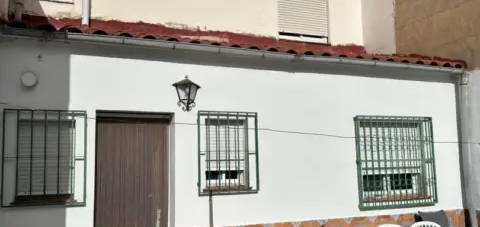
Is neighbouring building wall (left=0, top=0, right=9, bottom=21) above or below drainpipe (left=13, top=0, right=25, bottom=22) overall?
below

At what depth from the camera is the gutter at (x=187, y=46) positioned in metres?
6.57

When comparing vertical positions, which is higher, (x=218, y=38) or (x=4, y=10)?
(x=218, y=38)

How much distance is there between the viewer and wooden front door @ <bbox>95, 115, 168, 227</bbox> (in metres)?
7.14

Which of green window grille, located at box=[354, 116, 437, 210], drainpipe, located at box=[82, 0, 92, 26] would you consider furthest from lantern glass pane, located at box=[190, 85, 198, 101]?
drainpipe, located at box=[82, 0, 92, 26]

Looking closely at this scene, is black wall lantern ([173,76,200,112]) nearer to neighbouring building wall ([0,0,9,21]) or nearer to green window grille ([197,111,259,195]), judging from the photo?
green window grille ([197,111,259,195])

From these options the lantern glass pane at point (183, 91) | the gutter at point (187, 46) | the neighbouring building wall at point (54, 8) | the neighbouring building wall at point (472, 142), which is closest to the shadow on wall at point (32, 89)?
the gutter at point (187, 46)

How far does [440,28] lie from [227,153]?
493 cm

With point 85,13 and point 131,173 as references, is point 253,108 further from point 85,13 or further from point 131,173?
point 85,13

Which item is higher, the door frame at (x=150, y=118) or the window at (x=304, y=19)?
the window at (x=304, y=19)

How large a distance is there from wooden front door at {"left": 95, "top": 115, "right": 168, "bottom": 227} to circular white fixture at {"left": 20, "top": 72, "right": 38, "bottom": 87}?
3.24 feet

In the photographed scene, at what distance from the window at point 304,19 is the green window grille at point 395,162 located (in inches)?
127

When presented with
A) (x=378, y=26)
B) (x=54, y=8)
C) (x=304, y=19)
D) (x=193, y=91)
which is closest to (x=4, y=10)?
(x=54, y=8)

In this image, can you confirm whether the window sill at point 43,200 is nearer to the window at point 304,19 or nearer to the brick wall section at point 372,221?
the brick wall section at point 372,221

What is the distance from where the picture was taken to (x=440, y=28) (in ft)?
32.2
